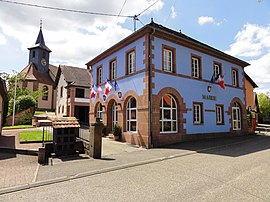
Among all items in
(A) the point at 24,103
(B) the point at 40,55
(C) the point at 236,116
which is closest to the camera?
(C) the point at 236,116

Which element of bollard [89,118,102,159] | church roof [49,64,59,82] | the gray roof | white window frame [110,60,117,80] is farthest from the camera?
church roof [49,64,59,82]

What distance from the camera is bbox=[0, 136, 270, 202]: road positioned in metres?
4.29

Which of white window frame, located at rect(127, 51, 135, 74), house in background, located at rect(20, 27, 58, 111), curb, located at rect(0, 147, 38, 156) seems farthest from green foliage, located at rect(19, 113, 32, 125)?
white window frame, located at rect(127, 51, 135, 74)

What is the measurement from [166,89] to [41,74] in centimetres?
3598

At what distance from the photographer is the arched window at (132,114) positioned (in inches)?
506

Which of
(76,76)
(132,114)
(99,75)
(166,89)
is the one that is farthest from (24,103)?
(166,89)

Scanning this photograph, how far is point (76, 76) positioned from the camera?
28.9m

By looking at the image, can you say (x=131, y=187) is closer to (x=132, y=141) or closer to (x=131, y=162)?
(x=131, y=162)

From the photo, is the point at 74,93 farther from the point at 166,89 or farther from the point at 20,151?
the point at 20,151

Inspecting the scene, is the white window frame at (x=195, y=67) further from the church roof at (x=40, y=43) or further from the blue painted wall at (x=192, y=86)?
the church roof at (x=40, y=43)

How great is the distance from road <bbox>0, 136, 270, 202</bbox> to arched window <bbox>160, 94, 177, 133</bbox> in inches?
210

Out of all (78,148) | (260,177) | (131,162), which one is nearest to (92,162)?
(131,162)

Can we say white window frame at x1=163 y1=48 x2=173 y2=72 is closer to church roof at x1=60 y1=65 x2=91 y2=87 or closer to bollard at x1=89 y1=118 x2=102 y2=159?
bollard at x1=89 y1=118 x2=102 y2=159

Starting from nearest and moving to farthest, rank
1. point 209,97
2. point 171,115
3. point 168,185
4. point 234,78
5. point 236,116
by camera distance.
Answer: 1. point 168,185
2. point 171,115
3. point 209,97
4. point 236,116
5. point 234,78
